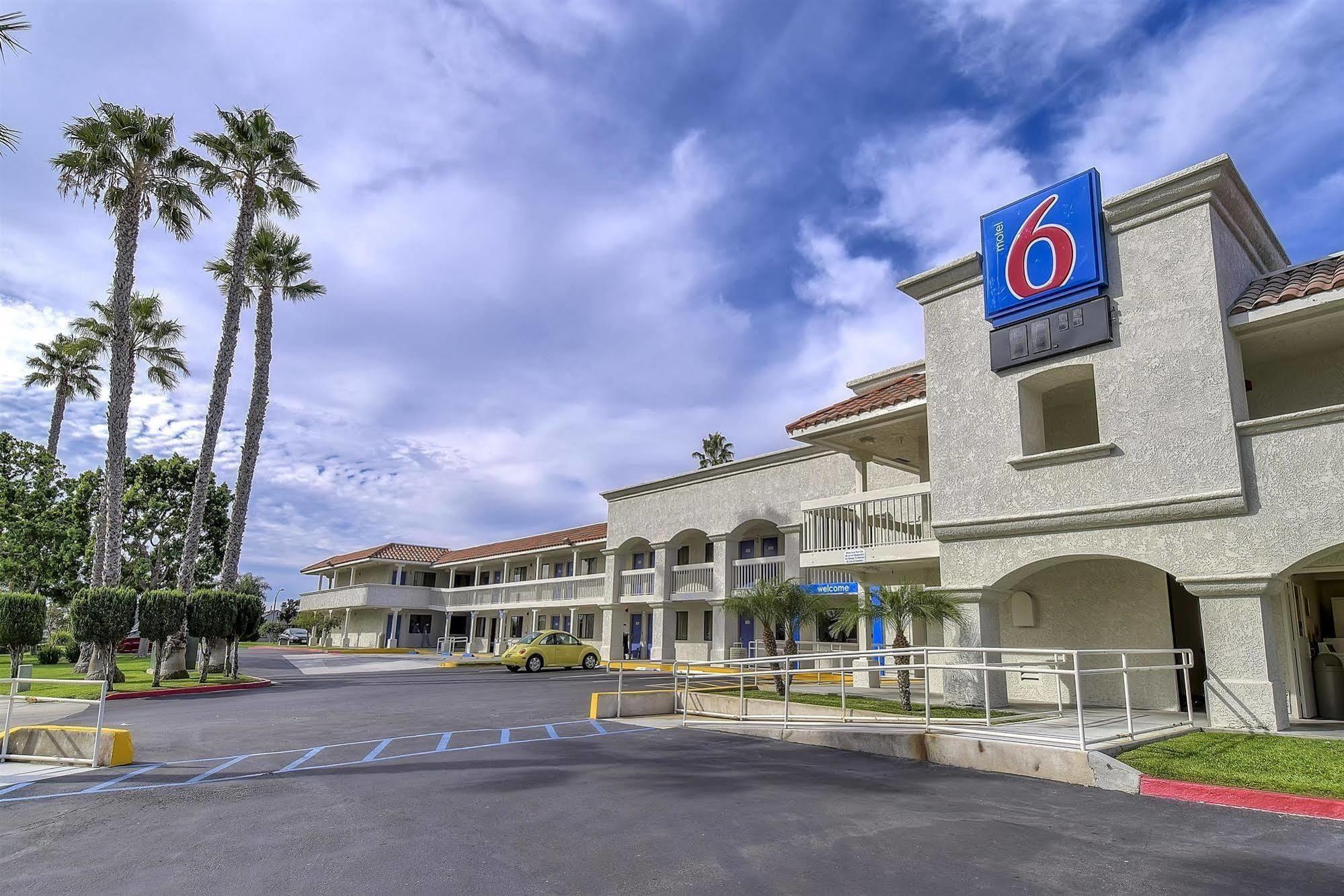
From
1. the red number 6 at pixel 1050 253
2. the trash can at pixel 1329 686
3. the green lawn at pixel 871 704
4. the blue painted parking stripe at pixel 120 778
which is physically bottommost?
the blue painted parking stripe at pixel 120 778

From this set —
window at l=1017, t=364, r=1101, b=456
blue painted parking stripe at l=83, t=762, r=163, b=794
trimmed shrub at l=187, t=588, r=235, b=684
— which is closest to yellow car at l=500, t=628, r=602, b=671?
trimmed shrub at l=187, t=588, r=235, b=684

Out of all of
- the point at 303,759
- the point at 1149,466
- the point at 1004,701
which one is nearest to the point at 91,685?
the point at 303,759

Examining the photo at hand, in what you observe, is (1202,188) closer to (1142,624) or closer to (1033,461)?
(1033,461)

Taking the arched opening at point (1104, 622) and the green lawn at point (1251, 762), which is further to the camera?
the arched opening at point (1104, 622)

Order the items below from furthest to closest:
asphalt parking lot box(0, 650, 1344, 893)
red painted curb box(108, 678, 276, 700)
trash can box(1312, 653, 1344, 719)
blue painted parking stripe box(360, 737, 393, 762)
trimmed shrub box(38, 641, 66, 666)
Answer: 1. trimmed shrub box(38, 641, 66, 666)
2. red painted curb box(108, 678, 276, 700)
3. trash can box(1312, 653, 1344, 719)
4. blue painted parking stripe box(360, 737, 393, 762)
5. asphalt parking lot box(0, 650, 1344, 893)

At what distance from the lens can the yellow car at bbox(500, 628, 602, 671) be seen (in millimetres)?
30344

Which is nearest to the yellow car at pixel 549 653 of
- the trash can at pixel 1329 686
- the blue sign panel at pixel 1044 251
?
the blue sign panel at pixel 1044 251

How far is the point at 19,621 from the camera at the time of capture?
826 inches

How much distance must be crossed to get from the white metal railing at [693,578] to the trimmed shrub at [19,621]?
20.9 metres

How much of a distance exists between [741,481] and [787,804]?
22.8m

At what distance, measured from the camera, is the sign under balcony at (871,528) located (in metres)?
16.9

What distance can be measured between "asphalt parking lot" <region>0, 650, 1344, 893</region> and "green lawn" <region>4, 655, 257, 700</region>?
26.4ft

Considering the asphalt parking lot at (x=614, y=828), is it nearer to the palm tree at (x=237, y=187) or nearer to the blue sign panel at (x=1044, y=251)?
the blue sign panel at (x=1044, y=251)

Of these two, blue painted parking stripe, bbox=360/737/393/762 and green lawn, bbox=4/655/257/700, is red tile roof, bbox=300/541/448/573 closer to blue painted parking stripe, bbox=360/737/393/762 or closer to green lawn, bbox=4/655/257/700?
green lawn, bbox=4/655/257/700
